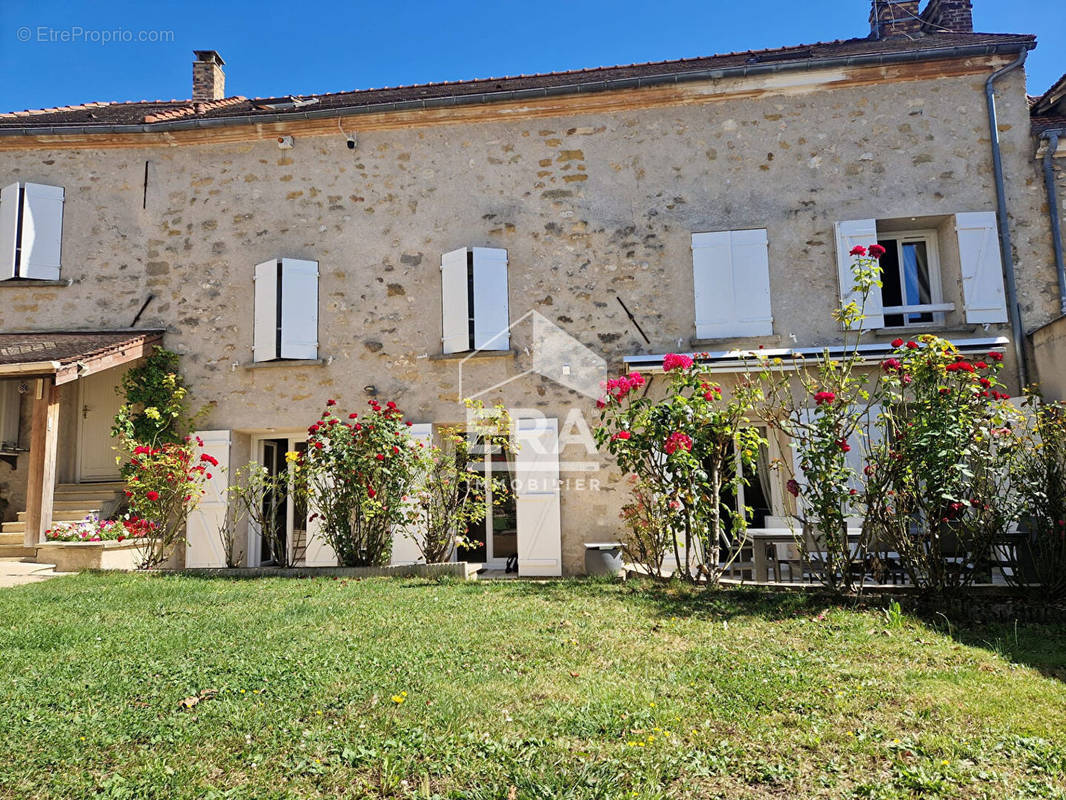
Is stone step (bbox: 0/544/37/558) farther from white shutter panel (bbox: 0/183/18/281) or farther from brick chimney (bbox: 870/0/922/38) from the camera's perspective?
brick chimney (bbox: 870/0/922/38)

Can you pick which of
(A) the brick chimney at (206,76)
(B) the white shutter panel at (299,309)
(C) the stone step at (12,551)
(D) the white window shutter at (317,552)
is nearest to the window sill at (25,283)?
(B) the white shutter panel at (299,309)

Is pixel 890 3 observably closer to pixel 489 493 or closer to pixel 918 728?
pixel 489 493

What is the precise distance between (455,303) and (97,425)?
5819 mm

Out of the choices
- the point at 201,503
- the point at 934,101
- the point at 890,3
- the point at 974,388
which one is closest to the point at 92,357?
the point at 201,503

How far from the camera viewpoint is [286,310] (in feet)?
31.2

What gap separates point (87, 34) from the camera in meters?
10.3

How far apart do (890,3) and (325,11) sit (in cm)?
767

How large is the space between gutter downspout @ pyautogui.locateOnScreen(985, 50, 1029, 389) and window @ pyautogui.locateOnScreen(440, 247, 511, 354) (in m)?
5.72

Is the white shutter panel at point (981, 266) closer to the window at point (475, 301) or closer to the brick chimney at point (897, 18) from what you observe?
the brick chimney at point (897, 18)

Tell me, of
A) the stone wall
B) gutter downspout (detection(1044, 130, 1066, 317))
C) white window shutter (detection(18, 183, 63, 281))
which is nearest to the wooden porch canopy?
the stone wall

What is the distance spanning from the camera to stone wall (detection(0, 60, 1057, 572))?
29.3ft

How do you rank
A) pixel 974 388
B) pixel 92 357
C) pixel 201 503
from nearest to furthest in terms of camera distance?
pixel 974 388, pixel 92 357, pixel 201 503

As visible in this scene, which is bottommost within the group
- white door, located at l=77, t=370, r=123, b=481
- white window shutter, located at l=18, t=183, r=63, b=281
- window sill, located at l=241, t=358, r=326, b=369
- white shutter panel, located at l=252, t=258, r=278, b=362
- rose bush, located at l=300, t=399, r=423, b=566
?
rose bush, located at l=300, t=399, r=423, b=566

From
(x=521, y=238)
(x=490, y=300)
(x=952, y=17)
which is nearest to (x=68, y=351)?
(x=490, y=300)
